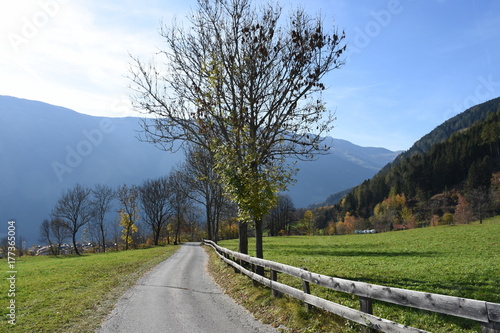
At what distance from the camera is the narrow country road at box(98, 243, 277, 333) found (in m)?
8.27

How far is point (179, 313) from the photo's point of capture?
966 centimetres

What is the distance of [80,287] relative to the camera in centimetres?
1612

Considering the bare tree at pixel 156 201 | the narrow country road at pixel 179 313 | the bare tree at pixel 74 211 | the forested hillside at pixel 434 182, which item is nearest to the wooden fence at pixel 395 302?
the narrow country road at pixel 179 313

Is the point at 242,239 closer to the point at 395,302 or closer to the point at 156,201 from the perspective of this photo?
the point at 395,302

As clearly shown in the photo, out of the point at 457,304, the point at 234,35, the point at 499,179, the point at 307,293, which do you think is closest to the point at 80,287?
the point at 307,293

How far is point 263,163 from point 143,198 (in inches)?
2539

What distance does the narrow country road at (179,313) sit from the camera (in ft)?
27.1

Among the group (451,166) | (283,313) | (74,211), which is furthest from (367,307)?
(451,166)

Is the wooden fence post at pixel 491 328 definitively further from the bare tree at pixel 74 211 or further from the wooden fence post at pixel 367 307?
the bare tree at pixel 74 211

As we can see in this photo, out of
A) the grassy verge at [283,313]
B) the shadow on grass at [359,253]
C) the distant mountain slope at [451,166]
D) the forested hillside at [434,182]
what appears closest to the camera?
the grassy verge at [283,313]

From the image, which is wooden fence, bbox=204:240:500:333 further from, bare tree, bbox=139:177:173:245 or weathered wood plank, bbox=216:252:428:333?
bare tree, bbox=139:177:173:245

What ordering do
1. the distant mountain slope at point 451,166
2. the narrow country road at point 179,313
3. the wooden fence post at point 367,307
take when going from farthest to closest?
the distant mountain slope at point 451,166, the narrow country road at point 179,313, the wooden fence post at point 367,307

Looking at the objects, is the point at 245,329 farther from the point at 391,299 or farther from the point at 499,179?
the point at 499,179

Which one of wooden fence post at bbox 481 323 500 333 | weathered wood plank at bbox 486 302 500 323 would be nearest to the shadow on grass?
wooden fence post at bbox 481 323 500 333
